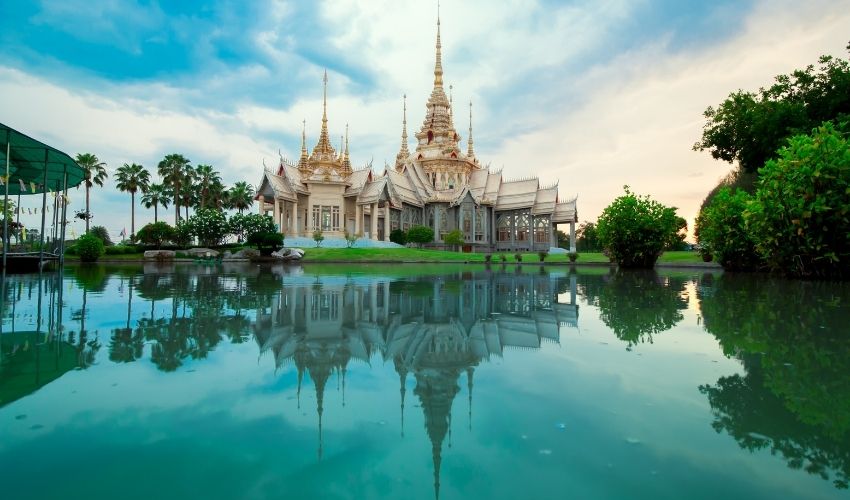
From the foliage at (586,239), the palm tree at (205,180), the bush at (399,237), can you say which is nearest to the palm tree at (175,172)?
the palm tree at (205,180)

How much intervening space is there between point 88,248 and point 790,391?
3821 centimetres

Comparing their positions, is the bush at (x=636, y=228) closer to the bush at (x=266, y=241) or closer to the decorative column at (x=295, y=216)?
the bush at (x=266, y=241)

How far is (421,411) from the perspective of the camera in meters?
2.80

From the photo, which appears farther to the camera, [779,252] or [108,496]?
[779,252]

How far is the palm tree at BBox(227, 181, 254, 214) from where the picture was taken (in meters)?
52.5

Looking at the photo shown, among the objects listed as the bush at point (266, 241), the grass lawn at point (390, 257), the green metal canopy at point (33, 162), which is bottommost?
the grass lawn at point (390, 257)

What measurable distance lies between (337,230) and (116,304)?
38.0 m

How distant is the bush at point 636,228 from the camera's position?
81.8 feet

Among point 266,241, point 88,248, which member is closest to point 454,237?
point 266,241

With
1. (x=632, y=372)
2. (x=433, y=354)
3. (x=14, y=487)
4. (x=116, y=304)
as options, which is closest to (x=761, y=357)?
(x=632, y=372)

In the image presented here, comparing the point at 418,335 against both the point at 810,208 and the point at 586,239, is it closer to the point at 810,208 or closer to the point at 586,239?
the point at 810,208

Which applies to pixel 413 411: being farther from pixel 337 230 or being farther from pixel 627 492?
pixel 337 230

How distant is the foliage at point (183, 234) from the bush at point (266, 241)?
662 centimetres

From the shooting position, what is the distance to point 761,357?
162 inches
